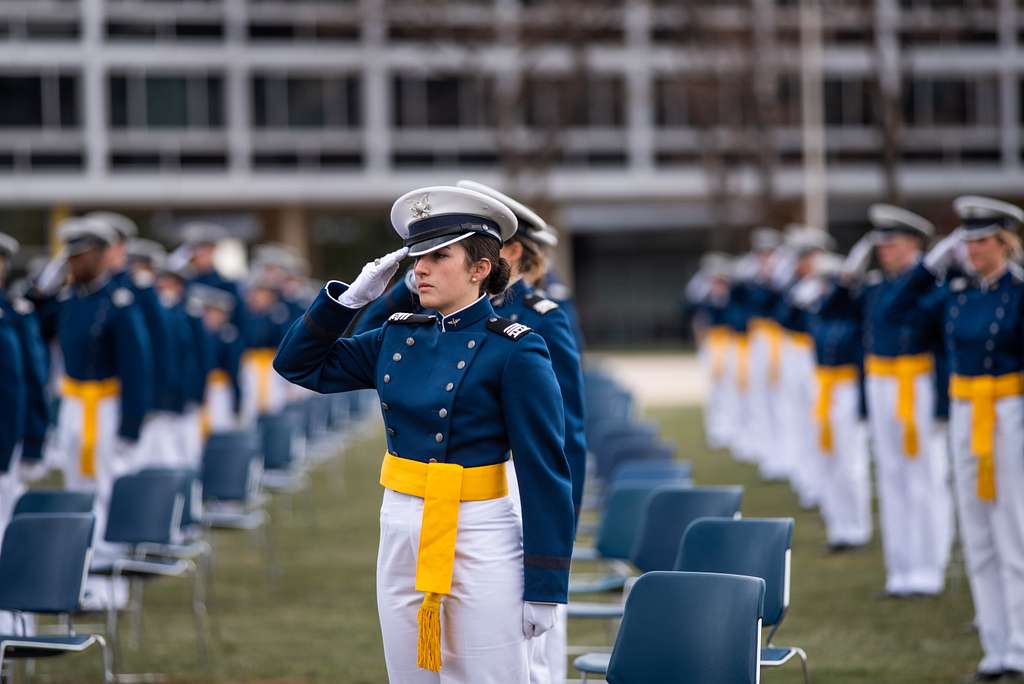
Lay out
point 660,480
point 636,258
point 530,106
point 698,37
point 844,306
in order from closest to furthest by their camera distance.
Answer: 1. point 660,480
2. point 844,306
3. point 698,37
4. point 530,106
5. point 636,258

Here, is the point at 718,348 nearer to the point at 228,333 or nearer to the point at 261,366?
the point at 261,366

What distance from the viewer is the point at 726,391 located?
21.1m

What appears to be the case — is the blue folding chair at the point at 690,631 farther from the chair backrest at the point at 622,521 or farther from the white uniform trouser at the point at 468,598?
the chair backrest at the point at 622,521

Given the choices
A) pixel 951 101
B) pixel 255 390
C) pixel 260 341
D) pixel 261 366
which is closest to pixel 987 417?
pixel 260 341

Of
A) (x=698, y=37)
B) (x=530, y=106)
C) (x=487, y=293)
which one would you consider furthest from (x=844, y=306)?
(x=530, y=106)

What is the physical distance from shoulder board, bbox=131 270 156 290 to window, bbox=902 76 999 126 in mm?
41221

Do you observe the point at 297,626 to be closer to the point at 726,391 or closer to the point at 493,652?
the point at 493,652

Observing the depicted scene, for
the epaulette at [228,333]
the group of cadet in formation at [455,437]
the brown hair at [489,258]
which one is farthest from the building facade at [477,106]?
the group of cadet in formation at [455,437]

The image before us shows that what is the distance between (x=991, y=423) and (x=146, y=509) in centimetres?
451

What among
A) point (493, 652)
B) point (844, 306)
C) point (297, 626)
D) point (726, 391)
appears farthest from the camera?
point (726, 391)

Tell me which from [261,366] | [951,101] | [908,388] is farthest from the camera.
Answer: [951,101]

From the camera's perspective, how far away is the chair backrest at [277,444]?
1355 centimetres

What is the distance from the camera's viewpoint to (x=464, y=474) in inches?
189

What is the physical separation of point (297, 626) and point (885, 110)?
21.4 meters
